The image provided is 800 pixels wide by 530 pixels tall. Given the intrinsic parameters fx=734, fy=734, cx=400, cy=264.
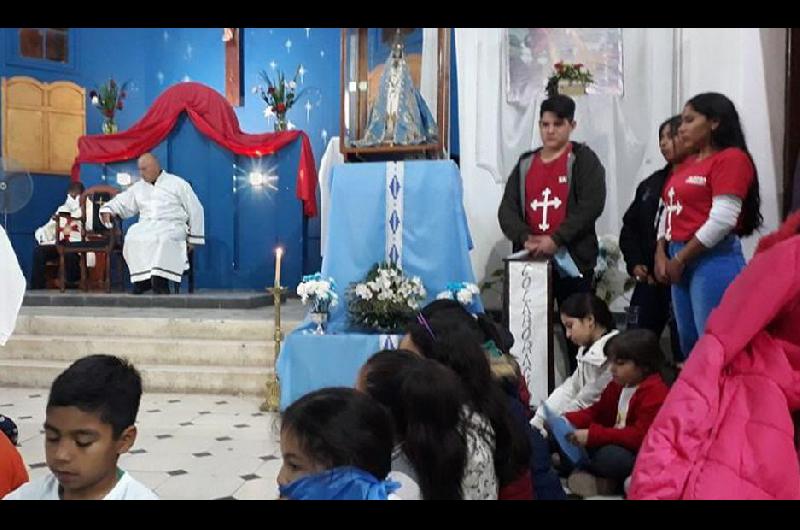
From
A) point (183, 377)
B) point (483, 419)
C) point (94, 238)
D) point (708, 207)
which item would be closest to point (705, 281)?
point (708, 207)

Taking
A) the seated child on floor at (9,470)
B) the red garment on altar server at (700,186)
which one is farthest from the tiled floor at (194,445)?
the red garment on altar server at (700,186)

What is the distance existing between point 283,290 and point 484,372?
2719 mm

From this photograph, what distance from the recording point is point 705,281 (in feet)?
9.84

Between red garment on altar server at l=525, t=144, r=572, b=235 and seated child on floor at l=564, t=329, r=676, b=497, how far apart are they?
1.38 meters

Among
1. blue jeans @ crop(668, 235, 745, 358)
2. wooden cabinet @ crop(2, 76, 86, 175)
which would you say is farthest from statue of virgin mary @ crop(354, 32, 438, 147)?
wooden cabinet @ crop(2, 76, 86, 175)

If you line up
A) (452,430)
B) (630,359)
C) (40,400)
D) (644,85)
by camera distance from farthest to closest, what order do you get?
(644,85)
(40,400)
(630,359)
(452,430)

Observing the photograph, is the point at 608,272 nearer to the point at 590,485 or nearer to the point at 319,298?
the point at 319,298

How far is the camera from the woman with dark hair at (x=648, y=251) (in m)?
3.81

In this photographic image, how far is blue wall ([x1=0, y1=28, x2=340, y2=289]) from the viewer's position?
27.5 feet

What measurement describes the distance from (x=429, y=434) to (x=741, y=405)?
847mm

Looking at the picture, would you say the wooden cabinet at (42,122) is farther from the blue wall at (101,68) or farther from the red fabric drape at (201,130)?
the red fabric drape at (201,130)

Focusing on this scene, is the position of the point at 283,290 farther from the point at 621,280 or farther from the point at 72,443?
the point at 72,443

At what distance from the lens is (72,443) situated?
1453 millimetres
